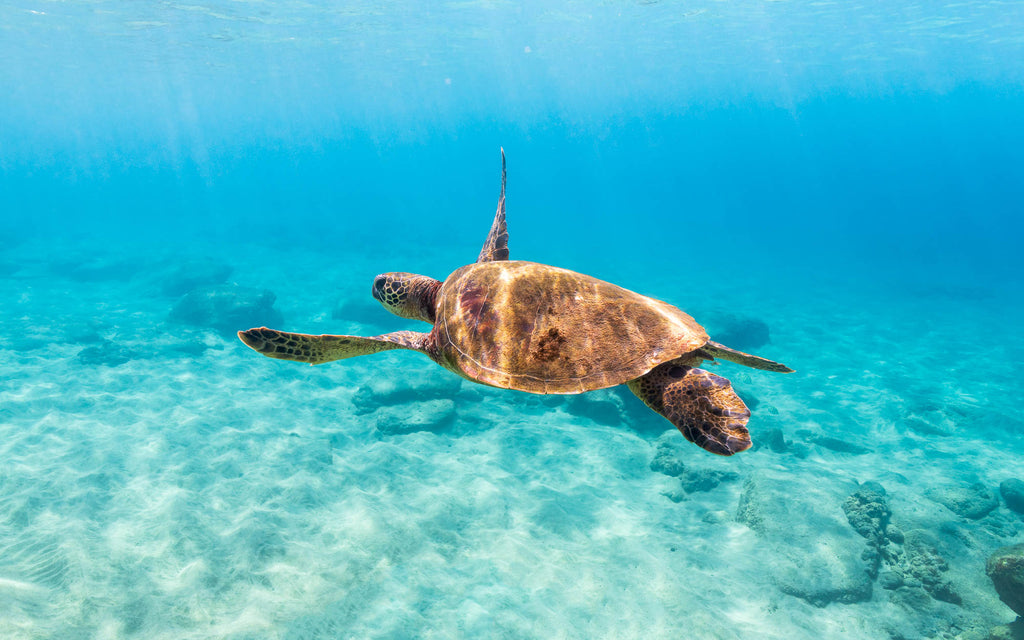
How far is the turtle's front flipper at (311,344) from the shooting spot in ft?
11.3

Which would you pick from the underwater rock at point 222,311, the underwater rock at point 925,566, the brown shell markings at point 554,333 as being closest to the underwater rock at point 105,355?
the underwater rock at point 222,311

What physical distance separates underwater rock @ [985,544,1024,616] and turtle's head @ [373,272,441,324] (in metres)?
8.29

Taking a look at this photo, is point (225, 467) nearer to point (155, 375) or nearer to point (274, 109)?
point (155, 375)

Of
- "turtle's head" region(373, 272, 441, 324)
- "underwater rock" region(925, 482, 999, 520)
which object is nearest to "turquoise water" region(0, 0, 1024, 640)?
"underwater rock" region(925, 482, 999, 520)

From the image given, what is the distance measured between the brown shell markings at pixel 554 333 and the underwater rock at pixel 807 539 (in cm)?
572

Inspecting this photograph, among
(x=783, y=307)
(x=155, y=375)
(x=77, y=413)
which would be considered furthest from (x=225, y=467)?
(x=783, y=307)

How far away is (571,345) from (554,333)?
6.1 inches

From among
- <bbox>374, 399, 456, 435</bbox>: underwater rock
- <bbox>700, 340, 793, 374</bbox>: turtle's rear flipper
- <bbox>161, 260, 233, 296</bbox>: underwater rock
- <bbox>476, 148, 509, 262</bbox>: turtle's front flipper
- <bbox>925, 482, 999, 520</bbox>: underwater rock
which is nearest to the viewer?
<bbox>700, 340, 793, 374</bbox>: turtle's rear flipper

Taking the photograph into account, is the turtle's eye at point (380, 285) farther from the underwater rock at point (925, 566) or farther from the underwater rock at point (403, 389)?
the underwater rock at point (925, 566)

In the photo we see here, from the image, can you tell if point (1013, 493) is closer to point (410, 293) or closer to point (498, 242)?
point (498, 242)

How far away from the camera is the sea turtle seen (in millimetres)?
3197

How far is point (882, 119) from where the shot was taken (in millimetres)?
100250

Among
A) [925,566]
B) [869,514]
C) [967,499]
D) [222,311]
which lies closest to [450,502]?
[869,514]

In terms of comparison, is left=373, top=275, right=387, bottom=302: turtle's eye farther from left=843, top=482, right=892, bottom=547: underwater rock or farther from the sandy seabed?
left=843, top=482, right=892, bottom=547: underwater rock
